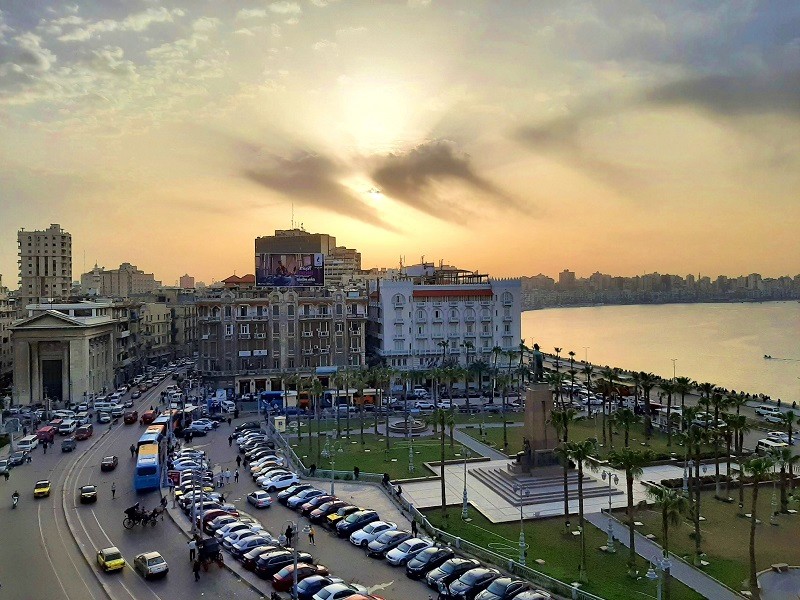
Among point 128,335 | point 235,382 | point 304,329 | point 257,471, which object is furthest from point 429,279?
point 257,471

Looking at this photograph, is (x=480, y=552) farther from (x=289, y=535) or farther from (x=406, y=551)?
(x=289, y=535)

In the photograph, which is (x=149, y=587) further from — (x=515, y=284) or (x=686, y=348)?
(x=686, y=348)

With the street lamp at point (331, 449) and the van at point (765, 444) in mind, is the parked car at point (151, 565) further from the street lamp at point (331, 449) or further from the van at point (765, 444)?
the van at point (765, 444)

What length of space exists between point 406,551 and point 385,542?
1543 mm

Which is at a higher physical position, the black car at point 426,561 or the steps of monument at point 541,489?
the black car at point 426,561

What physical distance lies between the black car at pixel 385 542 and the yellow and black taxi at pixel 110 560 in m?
10.5

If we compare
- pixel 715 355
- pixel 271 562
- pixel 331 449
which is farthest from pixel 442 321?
pixel 715 355

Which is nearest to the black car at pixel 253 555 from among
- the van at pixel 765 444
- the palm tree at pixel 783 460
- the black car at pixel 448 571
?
the black car at pixel 448 571

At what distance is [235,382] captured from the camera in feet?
245

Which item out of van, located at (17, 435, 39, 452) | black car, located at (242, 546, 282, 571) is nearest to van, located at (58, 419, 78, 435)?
van, located at (17, 435, 39, 452)

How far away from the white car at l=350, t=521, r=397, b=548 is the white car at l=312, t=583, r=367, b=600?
586cm

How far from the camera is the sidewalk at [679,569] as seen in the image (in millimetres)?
24281

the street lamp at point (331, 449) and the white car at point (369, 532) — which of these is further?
the street lamp at point (331, 449)

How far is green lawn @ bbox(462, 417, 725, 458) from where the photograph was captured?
157 feet
